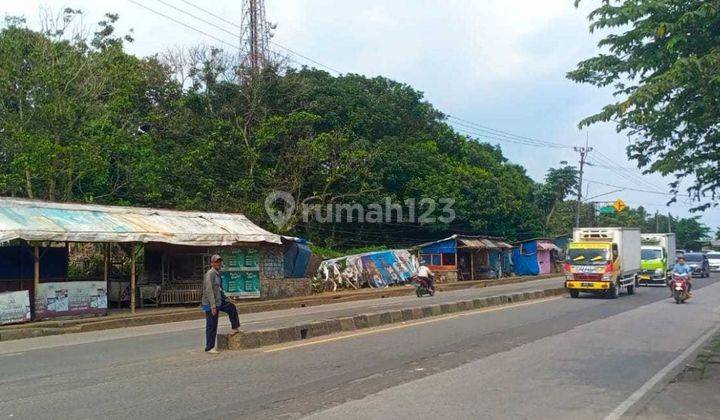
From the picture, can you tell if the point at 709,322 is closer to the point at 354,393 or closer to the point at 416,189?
the point at 354,393

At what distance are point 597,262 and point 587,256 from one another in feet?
1.57

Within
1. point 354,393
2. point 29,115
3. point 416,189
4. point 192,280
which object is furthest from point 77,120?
point 354,393

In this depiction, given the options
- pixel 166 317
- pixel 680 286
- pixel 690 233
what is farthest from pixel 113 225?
pixel 690 233

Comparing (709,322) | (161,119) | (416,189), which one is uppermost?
(161,119)

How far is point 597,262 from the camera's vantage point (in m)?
25.9

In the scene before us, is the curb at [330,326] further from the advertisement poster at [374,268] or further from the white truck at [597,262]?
the advertisement poster at [374,268]

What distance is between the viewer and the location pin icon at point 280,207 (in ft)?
116

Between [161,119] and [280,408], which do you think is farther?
[161,119]

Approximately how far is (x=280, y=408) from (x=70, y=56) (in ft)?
82.3

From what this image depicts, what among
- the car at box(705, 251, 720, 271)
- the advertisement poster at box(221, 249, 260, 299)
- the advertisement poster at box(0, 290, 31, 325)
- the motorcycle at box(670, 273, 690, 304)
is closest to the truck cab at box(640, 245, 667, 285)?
the motorcycle at box(670, 273, 690, 304)

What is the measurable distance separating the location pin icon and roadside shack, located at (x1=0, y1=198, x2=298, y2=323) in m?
5.43

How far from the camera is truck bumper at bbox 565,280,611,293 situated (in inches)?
1011

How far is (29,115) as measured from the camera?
86.1 ft

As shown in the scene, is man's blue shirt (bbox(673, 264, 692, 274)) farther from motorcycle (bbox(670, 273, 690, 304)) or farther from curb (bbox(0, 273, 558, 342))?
curb (bbox(0, 273, 558, 342))
